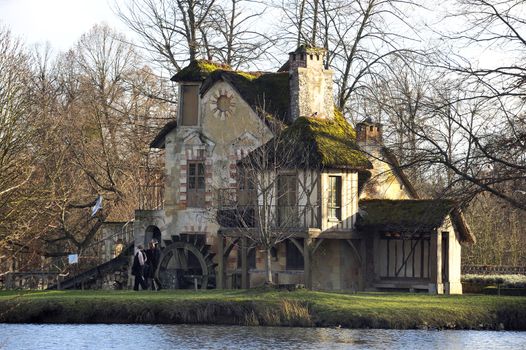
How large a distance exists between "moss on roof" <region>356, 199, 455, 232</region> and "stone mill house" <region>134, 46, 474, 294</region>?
43 millimetres

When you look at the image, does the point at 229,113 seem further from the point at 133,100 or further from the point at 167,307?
the point at 133,100

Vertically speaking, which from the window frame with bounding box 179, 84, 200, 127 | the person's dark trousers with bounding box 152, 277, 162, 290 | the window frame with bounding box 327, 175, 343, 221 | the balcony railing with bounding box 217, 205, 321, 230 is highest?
the window frame with bounding box 179, 84, 200, 127

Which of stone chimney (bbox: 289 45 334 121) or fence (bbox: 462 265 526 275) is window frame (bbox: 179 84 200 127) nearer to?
stone chimney (bbox: 289 45 334 121)

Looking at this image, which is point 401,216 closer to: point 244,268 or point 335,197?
point 335,197

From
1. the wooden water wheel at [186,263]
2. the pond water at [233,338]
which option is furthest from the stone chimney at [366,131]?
the pond water at [233,338]

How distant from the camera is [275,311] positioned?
3306cm

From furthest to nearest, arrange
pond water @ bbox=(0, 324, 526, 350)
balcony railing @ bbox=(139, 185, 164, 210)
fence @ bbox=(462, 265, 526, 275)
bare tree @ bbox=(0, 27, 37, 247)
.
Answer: balcony railing @ bbox=(139, 185, 164, 210)
fence @ bbox=(462, 265, 526, 275)
bare tree @ bbox=(0, 27, 37, 247)
pond water @ bbox=(0, 324, 526, 350)

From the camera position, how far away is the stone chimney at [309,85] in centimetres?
4578

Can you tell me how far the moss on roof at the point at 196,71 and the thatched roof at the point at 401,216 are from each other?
7524 millimetres

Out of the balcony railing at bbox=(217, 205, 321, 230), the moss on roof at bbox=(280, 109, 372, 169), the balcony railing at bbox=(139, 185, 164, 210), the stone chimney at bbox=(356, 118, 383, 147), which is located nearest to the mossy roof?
the moss on roof at bbox=(280, 109, 372, 169)

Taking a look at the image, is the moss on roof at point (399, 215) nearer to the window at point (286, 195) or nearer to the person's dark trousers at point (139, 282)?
the window at point (286, 195)

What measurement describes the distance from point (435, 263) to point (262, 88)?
28.4 ft

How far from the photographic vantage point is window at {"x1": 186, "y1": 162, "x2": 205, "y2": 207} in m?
47.5

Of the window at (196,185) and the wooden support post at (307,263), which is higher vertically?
the window at (196,185)
